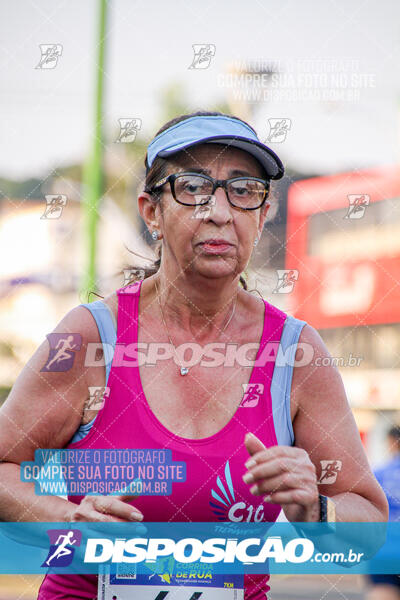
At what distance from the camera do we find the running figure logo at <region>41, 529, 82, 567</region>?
166cm

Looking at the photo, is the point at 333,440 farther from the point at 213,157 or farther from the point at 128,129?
the point at 128,129

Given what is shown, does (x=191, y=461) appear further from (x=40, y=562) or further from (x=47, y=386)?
(x=40, y=562)

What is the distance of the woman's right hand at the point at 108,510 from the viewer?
1545mm

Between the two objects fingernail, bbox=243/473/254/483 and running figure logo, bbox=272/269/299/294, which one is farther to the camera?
running figure logo, bbox=272/269/299/294

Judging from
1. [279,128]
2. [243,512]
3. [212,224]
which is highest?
[279,128]

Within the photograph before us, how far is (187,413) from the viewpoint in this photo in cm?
173

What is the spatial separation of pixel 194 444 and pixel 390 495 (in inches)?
78.3

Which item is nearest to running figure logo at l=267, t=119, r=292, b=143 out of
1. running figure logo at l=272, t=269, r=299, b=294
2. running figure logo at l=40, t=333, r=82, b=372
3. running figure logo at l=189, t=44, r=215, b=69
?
running figure logo at l=189, t=44, r=215, b=69

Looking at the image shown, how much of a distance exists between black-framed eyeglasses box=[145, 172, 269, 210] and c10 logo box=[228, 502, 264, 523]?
73 centimetres

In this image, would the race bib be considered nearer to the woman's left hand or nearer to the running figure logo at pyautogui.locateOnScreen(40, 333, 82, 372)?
the woman's left hand

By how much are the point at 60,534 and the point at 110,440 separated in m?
0.26

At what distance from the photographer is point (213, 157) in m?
1.76

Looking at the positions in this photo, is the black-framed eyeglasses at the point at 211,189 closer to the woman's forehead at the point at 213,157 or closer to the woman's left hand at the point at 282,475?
the woman's forehead at the point at 213,157

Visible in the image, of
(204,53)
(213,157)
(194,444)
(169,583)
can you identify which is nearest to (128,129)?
(204,53)
